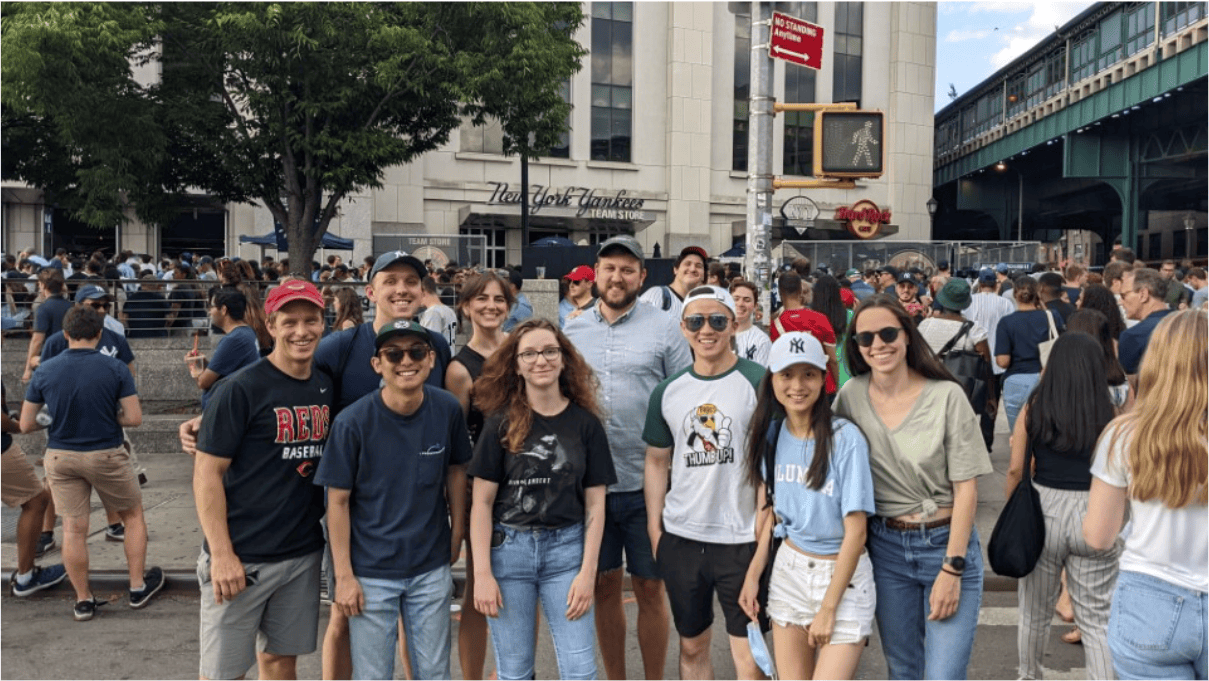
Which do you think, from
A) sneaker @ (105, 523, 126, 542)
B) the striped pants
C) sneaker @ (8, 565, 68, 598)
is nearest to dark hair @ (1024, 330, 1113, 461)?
the striped pants

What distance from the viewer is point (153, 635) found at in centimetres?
582

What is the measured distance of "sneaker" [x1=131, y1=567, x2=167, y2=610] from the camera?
20.6ft

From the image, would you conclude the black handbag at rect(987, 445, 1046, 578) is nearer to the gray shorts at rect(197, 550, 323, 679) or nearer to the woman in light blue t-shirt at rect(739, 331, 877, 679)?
the woman in light blue t-shirt at rect(739, 331, 877, 679)

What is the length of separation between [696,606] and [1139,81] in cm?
2853

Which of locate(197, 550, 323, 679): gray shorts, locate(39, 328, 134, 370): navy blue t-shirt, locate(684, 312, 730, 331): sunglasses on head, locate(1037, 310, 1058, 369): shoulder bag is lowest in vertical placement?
locate(197, 550, 323, 679): gray shorts

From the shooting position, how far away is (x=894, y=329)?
3.70 m

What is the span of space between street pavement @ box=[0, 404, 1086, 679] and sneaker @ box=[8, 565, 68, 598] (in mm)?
65

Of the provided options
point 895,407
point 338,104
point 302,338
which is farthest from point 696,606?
point 338,104

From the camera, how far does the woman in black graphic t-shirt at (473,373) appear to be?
178 inches

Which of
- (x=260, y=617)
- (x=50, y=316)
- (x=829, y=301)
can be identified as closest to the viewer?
(x=260, y=617)

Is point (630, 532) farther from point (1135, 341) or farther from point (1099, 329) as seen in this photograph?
point (1135, 341)

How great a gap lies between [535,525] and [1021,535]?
2025 mm

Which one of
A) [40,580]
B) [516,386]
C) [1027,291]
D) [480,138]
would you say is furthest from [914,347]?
[480,138]

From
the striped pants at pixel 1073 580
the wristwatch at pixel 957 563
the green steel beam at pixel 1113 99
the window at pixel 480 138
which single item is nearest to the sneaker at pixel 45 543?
the wristwatch at pixel 957 563
